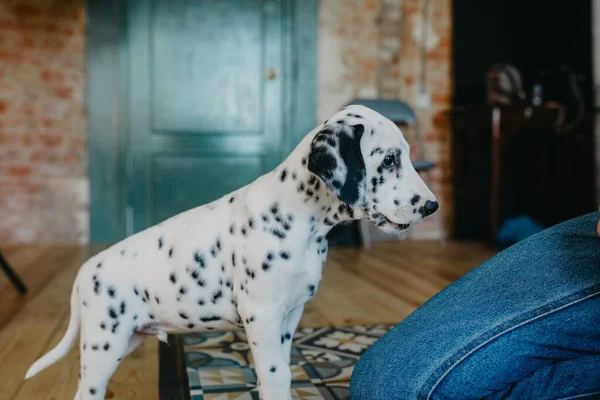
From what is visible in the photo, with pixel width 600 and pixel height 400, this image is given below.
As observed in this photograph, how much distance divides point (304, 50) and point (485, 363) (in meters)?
3.59

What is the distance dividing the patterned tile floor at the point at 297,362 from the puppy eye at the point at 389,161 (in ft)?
2.20

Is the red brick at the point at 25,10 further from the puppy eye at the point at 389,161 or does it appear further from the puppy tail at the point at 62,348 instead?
the puppy eye at the point at 389,161

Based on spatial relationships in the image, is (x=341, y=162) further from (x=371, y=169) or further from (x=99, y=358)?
(x=99, y=358)

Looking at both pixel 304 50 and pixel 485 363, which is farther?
pixel 304 50

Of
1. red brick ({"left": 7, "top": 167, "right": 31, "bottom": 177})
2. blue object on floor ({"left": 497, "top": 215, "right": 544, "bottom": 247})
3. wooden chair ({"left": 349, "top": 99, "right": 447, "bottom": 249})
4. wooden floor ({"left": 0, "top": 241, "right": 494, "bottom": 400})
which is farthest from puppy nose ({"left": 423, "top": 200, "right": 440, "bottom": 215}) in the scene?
red brick ({"left": 7, "top": 167, "right": 31, "bottom": 177})

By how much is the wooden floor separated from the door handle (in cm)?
126

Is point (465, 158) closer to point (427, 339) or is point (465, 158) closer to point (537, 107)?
point (537, 107)

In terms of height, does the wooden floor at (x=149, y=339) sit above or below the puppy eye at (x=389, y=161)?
below

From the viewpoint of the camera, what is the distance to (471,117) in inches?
169

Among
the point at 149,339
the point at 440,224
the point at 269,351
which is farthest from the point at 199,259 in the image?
the point at 440,224

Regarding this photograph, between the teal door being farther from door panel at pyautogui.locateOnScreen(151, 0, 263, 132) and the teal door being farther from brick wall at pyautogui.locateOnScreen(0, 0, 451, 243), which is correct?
brick wall at pyautogui.locateOnScreen(0, 0, 451, 243)

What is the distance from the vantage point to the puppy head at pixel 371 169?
43.3 inches

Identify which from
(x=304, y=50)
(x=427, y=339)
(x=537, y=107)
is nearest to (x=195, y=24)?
(x=304, y=50)

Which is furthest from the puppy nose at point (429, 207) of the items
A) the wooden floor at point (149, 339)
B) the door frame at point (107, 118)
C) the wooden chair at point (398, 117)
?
the door frame at point (107, 118)
